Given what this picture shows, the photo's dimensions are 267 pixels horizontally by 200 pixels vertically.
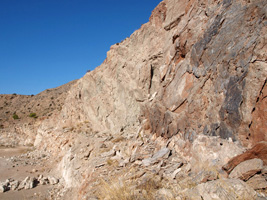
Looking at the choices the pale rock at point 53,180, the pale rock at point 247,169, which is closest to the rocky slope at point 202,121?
the pale rock at point 247,169

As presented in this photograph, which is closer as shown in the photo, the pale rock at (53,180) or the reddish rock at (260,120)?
the reddish rock at (260,120)

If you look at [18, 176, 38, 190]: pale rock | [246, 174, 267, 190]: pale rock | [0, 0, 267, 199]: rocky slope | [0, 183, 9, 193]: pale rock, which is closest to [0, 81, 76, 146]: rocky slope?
[18, 176, 38, 190]: pale rock

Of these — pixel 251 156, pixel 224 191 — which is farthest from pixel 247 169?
pixel 224 191

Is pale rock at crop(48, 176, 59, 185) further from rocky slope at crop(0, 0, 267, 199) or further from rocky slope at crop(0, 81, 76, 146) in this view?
rocky slope at crop(0, 81, 76, 146)

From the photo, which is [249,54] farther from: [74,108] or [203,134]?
[74,108]

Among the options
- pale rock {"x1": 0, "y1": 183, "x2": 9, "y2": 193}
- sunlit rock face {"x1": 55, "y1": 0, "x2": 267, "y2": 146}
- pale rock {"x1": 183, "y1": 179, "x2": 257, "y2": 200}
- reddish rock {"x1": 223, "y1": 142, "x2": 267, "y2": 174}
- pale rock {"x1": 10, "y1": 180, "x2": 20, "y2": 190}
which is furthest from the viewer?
pale rock {"x1": 10, "y1": 180, "x2": 20, "y2": 190}

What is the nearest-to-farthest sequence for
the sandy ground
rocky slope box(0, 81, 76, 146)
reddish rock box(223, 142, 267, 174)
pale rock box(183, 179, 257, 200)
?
pale rock box(183, 179, 257, 200), reddish rock box(223, 142, 267, 174), the sandy ground, rocky slope box(0, 81, 76, 146)

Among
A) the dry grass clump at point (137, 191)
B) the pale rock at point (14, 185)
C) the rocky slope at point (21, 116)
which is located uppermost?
the rocky slope at point (21, 116)

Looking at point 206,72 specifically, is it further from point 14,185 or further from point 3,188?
point 14,185

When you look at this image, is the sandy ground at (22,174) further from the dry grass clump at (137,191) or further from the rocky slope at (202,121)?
the dry grass clump at (137,191)

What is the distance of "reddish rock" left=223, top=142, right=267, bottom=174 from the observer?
3998mm

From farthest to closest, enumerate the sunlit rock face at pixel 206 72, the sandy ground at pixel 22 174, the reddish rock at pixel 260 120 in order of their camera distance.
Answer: the sandy ground at pixel 22 174
the sunlit rock face at pixel 206 72
the reddish rock at pixel 260 120

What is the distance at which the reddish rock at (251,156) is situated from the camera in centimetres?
400

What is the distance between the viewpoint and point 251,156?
4223mm
